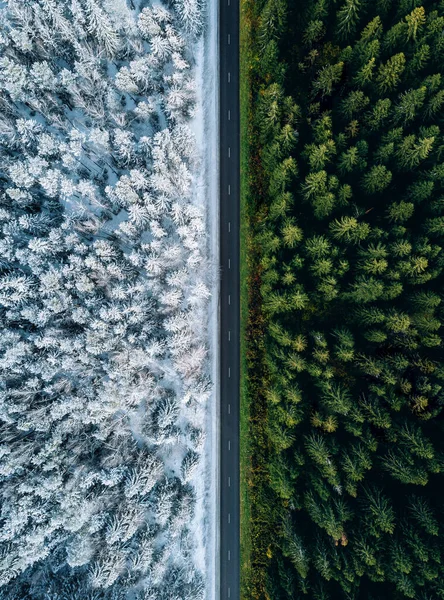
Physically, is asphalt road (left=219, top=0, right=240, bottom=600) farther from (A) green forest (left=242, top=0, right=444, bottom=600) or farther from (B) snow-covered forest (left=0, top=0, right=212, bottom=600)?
(A) green forest (left=242, top=0, right=444, bottom=600)

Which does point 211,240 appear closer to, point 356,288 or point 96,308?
point 96,308

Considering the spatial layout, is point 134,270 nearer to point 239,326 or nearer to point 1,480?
point 239,326

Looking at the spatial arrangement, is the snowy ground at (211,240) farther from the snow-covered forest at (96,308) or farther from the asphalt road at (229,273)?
the snow-covered forest at (96,308)

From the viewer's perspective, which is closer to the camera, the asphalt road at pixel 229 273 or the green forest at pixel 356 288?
the green forest at pixel 356 288

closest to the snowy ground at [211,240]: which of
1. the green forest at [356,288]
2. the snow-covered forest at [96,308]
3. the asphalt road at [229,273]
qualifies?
the asphalt road at [229,273]

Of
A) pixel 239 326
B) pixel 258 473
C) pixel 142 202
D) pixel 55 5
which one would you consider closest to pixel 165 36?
pixel 55 5

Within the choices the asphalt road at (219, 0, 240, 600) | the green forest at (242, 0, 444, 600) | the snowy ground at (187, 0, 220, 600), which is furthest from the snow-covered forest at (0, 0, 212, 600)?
the green forest at (242, 0, 444, 600)
